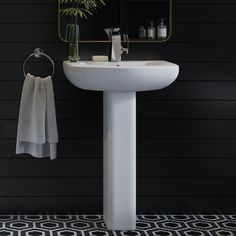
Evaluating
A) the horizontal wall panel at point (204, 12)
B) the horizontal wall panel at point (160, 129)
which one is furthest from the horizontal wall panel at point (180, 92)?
the horizontal wall panel at point (204, 12)

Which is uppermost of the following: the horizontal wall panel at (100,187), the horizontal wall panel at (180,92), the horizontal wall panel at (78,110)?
the horizontal wall panel at (180,92)

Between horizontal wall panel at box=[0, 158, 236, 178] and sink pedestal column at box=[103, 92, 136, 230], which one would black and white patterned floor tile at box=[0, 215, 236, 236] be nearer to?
sink pedestal column at box=[103, 92, 136, 230]

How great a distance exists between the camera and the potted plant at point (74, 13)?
11.7 feet

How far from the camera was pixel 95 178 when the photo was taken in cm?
379

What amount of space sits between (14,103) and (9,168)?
394mm

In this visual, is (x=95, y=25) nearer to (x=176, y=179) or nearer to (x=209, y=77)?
(x=209, y=77)

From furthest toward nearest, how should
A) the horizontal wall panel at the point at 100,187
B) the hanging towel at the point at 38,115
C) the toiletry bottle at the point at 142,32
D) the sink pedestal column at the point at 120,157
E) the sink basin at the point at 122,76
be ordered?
the horizontal wall panel at the point at 100,187
the toiletry bottle at the point at 142,32
the hanging towel at the point at 38,115
the sink pedestal column at the point at 120,157
the sink basin at the point at 122,76

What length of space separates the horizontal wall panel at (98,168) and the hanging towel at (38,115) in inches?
7.4

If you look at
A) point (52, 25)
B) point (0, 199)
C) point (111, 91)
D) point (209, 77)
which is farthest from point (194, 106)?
point (0, 199)

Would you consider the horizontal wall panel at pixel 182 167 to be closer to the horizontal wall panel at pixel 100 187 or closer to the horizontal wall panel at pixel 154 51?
the horizontal wall panel at pixel 100 187

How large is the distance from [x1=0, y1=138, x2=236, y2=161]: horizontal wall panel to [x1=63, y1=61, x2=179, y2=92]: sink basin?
→ 588mm

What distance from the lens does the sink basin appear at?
10.4 ft

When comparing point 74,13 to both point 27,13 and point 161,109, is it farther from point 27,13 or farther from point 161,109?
point 161,109

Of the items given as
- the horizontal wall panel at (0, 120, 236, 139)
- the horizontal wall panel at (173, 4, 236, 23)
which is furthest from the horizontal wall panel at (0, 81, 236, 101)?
the horizontal wall panel at (173, 4, 236, 23)
